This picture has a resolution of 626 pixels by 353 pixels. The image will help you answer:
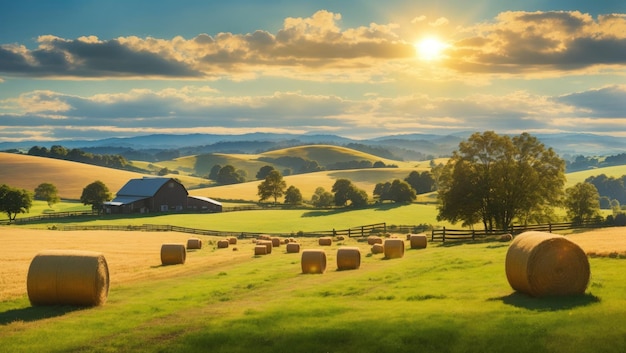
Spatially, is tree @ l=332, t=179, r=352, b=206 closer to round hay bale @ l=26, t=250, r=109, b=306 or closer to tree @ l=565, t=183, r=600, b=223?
tree @ l=565, t=183, r=600, b=223

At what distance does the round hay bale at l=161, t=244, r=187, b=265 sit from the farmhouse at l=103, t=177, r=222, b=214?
74299mm

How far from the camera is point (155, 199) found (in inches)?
4550

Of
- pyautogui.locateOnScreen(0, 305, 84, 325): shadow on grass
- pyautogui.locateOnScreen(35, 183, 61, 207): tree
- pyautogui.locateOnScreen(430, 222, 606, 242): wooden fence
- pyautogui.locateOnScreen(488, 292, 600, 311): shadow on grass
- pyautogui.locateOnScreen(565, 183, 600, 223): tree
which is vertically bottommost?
pyautogui.locateOnScreen(0, 305, 84, 325): shadow on grass

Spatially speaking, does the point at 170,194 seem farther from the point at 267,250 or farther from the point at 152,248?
the point at 267,250

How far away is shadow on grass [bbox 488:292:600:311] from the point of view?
1895cm

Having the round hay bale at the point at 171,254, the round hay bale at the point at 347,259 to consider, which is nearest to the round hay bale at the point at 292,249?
the round hay bale at the point at 171,254

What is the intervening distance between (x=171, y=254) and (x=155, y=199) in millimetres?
78456

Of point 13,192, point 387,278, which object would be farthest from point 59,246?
point 13,192

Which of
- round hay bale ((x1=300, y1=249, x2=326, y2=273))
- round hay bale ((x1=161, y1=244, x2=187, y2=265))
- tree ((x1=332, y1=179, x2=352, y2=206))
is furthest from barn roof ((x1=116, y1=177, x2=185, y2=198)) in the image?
round hay bale ((x1=300, y1=249, x2=326, y2=273))

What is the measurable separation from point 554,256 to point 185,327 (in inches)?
491

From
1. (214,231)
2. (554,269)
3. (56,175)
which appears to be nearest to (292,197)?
(214,231)

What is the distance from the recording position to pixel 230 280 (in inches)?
1179

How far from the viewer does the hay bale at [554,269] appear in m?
20.4

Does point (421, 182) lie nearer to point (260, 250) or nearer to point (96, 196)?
point (96, 196)
